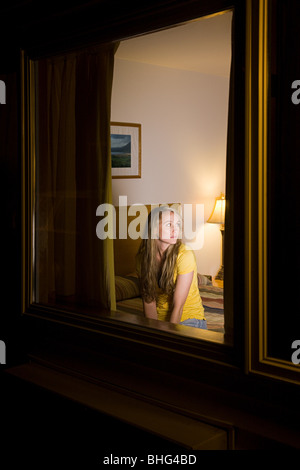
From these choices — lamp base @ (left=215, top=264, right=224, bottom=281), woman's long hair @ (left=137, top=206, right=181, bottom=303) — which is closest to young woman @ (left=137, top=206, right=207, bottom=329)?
woman's long hair @ (left=137, top=206, right=181, bottom=303)

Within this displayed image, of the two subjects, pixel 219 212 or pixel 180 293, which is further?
pixel 180 293

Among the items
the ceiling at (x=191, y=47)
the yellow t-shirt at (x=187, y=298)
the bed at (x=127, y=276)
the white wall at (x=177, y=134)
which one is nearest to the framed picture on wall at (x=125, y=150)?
the white wall at (x=177, y=134)

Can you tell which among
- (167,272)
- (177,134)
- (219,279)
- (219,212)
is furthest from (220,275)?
(177,134)

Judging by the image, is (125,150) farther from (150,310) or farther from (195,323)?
(195,323)

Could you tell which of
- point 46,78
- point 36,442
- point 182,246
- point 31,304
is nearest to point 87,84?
point 46,78

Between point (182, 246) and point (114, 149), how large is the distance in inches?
18.8

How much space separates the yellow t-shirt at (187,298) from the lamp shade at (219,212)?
17 cm

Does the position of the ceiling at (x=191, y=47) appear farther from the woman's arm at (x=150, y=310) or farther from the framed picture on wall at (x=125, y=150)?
the woman's arm at (x=150, y=310)

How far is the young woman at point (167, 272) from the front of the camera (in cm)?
173

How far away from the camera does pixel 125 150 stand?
1.93 metres

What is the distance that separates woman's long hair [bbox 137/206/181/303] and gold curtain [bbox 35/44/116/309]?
0.54ft

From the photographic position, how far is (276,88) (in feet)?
4.42

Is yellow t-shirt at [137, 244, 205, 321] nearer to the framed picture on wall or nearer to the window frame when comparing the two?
the window frame

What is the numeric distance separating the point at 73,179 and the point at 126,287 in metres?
0.48
